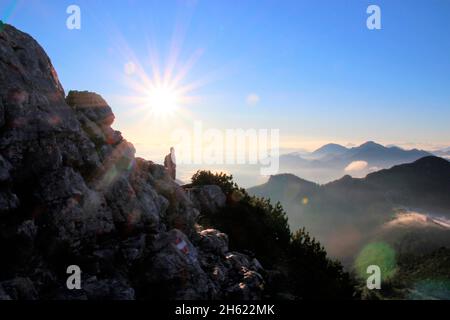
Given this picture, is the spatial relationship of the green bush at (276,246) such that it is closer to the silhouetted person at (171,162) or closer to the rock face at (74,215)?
the silhouetted person at (171,162)

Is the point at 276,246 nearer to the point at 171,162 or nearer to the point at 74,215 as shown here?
the point at 171,162

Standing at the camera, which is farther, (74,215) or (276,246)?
(276,246)

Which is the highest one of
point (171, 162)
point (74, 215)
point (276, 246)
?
point (171, 162)

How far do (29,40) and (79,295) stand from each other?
1884cm

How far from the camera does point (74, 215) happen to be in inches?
903

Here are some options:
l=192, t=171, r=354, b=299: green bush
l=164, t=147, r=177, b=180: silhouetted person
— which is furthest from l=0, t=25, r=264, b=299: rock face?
l=164, t=147, r=177, b=180: silhouetted person

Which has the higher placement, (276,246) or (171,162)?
(171,162)

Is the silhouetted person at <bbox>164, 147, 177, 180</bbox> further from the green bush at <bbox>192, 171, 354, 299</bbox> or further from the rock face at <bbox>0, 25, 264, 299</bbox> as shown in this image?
the rock face at <bbox>0, 25, 264, 299</bbox>

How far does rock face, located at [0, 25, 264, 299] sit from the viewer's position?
66.8ft

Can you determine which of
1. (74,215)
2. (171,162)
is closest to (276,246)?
(171,162)

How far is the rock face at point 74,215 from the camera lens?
20375 mm

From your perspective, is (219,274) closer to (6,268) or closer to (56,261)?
(56,261)

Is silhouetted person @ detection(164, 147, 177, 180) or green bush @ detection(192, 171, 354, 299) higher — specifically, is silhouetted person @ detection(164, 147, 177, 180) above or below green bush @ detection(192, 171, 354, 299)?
above

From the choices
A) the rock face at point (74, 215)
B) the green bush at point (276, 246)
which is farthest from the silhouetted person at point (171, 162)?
the rock face at point (74, 215)
